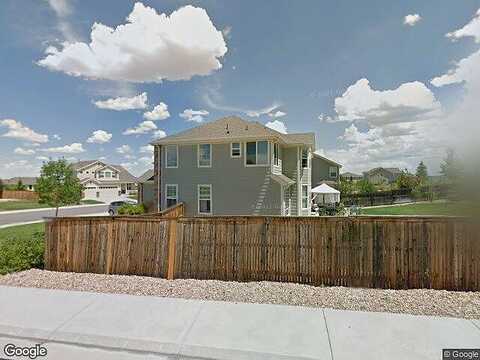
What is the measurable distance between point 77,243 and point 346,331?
6412 mm

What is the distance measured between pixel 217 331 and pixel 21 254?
6057 mm

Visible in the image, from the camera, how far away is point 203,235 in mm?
6629

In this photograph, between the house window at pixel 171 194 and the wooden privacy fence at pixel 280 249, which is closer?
the wooden privacy fence at pixel 280 249

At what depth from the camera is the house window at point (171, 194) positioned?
1894 cm

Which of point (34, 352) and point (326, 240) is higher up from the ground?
point (326, 240)

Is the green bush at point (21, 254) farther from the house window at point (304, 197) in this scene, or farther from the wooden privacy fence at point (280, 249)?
the house window at point (304, 197)

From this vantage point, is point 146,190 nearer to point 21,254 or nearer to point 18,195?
point 21,254

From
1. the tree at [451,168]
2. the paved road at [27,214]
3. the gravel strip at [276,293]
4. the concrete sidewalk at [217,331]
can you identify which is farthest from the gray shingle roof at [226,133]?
the paved road at [27,214]

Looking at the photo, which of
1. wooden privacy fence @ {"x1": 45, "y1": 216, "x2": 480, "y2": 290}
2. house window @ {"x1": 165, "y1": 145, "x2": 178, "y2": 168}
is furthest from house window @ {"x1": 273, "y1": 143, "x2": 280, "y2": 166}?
wooden privacy fence @ {"x1": 45, "y1": 216, "x2": 480, "y2": 290}

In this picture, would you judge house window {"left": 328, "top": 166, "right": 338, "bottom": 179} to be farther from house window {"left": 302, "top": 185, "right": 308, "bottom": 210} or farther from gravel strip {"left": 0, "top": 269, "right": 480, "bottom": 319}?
gravel strip {"left": 0, "top": 269, "right": 480, "bottom": 319}

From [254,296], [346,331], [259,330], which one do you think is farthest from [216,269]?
[346,331]

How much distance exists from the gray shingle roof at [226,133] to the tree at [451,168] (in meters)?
13.3

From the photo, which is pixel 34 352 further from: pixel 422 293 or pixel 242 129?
pixel 242 129

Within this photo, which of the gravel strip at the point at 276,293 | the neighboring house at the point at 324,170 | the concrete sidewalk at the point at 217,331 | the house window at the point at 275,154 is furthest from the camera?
the neighboring house at the point at 324,170
